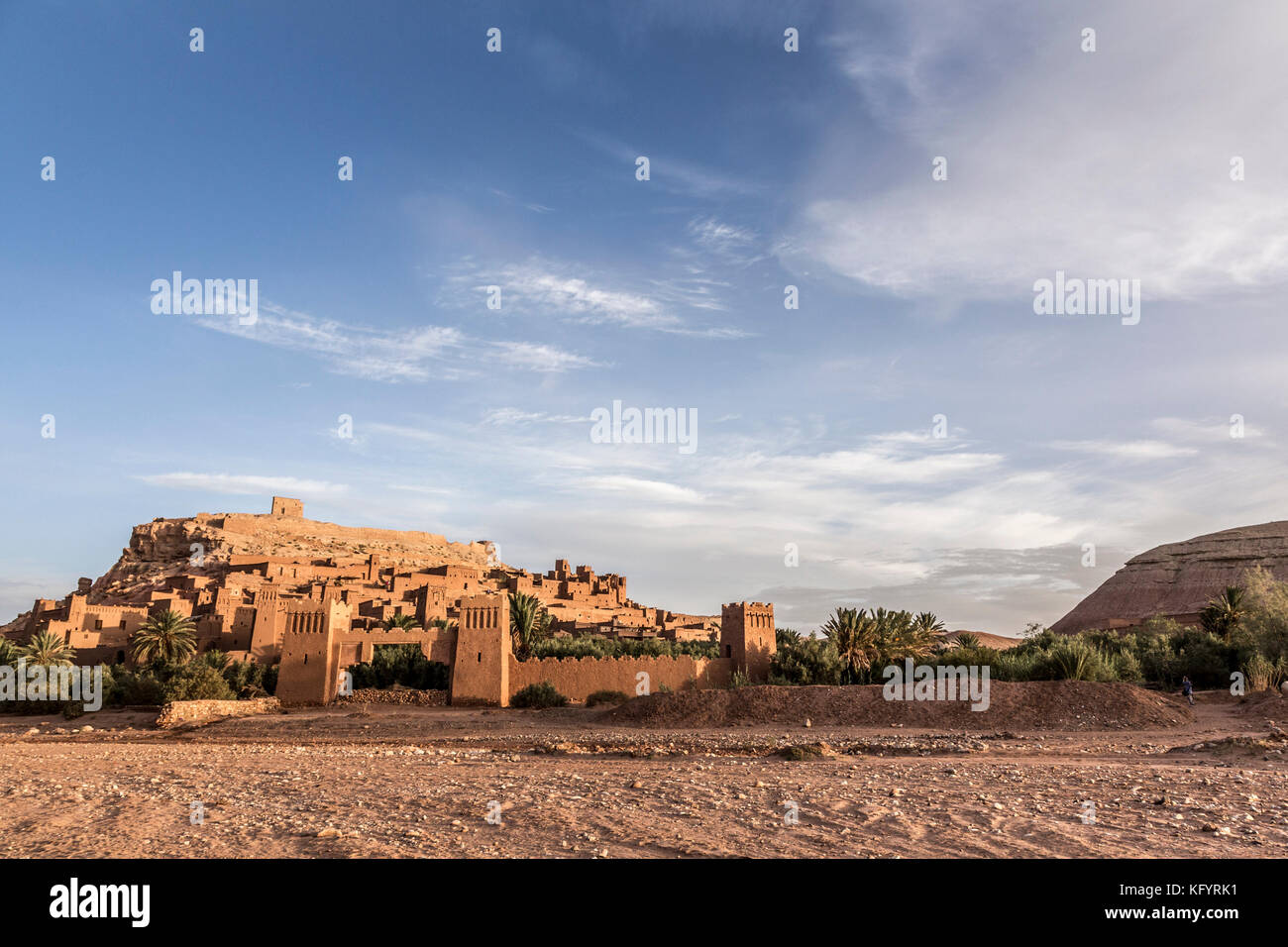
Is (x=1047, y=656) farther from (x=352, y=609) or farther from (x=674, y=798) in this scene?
(x=352, y=609)

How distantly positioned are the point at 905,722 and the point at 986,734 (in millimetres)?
2601

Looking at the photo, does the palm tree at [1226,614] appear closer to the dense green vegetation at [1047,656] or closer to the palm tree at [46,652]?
the dense green vegetation at [1047,656]

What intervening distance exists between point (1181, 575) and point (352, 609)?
79592 mm

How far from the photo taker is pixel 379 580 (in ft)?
219

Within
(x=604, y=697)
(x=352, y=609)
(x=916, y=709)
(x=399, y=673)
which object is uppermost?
(x=352, y=609)

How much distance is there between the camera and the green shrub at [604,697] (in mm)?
30795

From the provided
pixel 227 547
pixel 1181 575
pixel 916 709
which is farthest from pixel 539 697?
pixel 1181 575

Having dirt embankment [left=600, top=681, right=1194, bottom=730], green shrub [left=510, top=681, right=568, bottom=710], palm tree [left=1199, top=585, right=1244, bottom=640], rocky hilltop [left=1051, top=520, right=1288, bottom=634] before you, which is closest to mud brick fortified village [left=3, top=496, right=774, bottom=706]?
green shrub [left=510, top=681, right=568, bottom=710]

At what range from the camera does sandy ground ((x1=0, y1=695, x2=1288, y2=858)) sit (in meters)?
7.46

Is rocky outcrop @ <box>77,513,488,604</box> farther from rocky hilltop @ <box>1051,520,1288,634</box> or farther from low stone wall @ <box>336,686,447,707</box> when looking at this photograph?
rocky hilltop @ <box>1051,520,1288,634</box>

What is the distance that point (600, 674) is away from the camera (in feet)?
106

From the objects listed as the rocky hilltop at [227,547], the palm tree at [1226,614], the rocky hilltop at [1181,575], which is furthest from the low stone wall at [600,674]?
the rocky hilltop at [1181,575]
